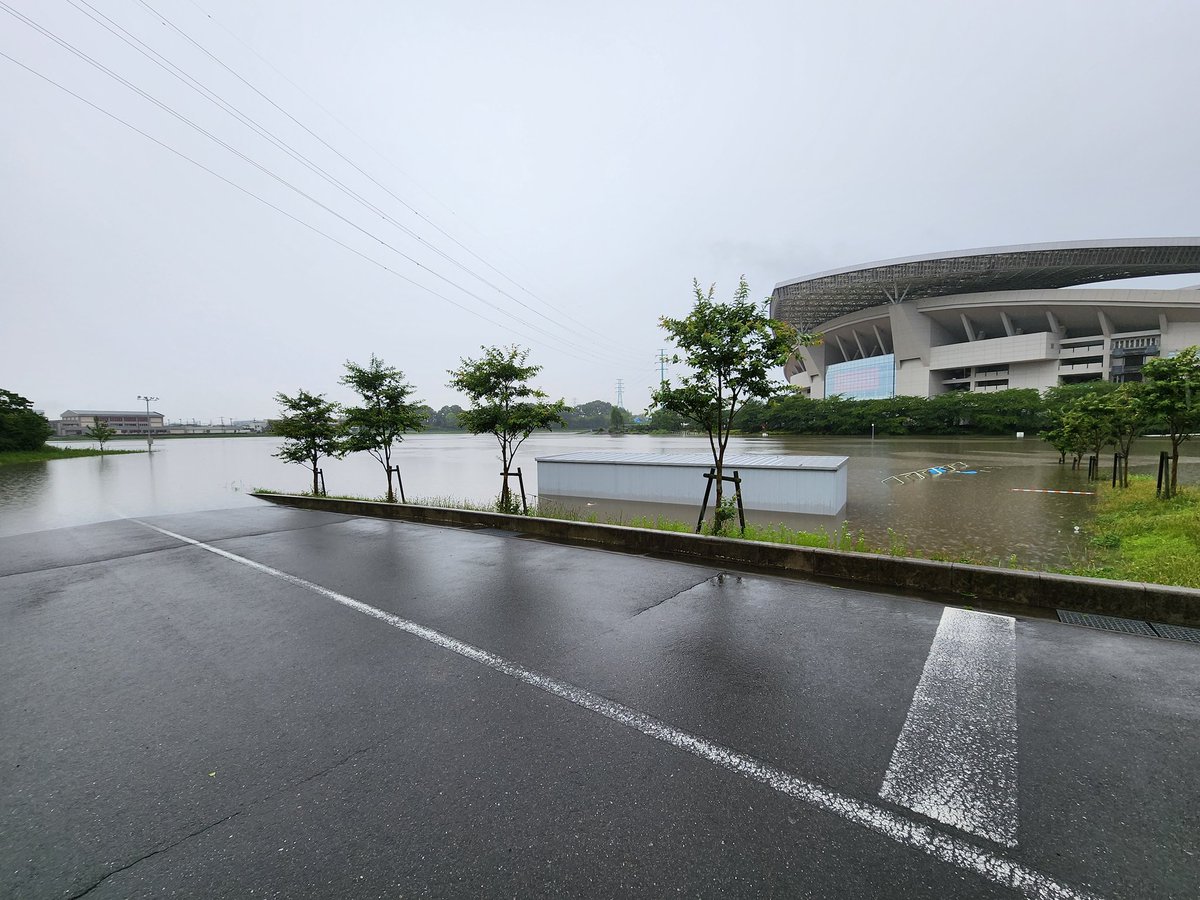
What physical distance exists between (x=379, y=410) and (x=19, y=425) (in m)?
60.2

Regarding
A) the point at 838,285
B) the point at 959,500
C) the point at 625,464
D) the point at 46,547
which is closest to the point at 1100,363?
the point at 838,285

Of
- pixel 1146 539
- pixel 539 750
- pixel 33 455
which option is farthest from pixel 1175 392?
pixel 33 455

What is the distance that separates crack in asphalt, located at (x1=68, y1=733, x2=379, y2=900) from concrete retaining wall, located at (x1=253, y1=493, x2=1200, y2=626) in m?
4.88

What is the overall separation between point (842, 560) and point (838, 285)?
2964 inches

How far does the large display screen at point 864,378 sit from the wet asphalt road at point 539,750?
78926mm

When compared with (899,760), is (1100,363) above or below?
above

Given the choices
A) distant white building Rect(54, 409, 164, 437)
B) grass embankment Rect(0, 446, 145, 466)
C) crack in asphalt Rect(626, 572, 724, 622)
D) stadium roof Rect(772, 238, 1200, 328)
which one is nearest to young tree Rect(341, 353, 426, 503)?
crack in asphalt Rect(626, 572, 724, 622)

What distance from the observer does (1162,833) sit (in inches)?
83.0

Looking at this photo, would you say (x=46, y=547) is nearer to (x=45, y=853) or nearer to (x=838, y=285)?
(x=45, y=853)

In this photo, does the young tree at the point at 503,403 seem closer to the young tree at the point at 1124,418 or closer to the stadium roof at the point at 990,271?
the young tree at the point at 1124,418

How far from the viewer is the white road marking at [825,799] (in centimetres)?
191

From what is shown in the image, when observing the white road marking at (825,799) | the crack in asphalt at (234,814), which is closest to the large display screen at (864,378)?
the white road marking at (825,799)

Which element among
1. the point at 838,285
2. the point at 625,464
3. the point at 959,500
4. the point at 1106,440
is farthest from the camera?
the point at 838,285

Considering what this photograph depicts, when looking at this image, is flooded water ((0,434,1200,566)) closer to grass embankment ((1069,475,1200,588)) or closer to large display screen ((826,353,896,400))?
grass embankment ((1069,475,1200,588))
